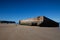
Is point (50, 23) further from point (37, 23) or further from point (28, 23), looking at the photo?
point (28, 23)

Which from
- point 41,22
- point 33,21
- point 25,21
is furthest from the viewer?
point 25,21

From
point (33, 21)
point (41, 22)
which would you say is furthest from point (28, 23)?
point (41, 22)

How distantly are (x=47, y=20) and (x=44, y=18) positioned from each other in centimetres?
54

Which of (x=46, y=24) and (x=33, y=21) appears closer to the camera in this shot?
(x=46, y=24)

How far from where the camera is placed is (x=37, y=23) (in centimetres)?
1922

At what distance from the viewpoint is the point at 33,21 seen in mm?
20297

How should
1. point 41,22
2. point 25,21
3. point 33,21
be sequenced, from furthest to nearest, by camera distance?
point 25,21
point 33,21
point 41,22

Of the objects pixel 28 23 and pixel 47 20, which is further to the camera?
pixel 28 23

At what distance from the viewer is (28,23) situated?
20875 millimetres

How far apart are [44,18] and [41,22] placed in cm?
88

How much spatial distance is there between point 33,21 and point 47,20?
2.54 meters

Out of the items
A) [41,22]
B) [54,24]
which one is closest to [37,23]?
[41,22]

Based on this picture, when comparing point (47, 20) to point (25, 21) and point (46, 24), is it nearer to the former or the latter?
point (46, 24)

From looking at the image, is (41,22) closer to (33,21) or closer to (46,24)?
(46,24)
